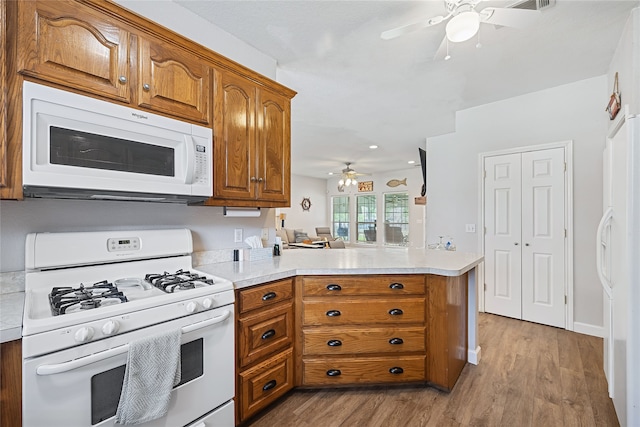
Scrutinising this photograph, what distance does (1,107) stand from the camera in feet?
3.74

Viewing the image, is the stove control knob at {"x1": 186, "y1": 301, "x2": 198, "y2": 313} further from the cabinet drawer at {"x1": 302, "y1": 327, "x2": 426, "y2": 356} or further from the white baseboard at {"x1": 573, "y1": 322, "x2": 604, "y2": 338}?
the white baseboard at {"x1": 573, "y1": 322, "x2": 604, "y2": 338}

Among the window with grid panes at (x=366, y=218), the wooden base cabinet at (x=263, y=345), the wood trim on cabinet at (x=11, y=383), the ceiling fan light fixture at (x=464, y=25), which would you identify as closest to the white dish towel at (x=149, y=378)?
the wood trim on cabinet at (x=11, y=383)

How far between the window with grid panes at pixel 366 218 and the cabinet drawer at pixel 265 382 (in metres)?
7.71

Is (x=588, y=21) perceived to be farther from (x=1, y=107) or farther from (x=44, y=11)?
(x=1, y=107)

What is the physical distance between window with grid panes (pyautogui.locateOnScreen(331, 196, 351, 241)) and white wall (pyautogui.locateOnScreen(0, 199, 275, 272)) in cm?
780

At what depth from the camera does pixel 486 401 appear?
1.94 m

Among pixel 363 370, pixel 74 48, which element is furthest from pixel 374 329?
pixel 74 48

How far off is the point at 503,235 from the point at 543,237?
398mm

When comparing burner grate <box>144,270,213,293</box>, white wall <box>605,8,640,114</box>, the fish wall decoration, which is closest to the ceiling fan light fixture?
white wall <box>605,8,640,114</box>

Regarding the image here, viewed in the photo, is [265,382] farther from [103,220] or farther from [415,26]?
[415,26]

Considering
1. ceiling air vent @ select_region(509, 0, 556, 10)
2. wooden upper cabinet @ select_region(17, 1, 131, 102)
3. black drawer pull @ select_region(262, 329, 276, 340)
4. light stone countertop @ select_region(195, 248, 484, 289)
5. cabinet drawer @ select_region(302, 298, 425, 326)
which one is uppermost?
ceiling air vent @ select_region(509, 0, 556, 10)

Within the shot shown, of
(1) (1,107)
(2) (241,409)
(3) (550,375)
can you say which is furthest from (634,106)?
(1) (1,107)

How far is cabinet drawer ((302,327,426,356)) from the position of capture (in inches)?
78.0

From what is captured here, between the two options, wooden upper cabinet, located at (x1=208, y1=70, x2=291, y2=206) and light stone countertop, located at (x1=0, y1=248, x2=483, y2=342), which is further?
wooden upper cabinet, located at (x1=208, y1=70, x2=291, y2=206)
